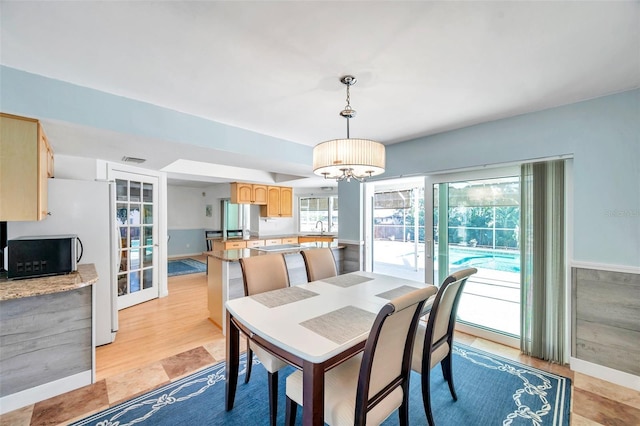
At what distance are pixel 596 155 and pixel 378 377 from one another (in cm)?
259

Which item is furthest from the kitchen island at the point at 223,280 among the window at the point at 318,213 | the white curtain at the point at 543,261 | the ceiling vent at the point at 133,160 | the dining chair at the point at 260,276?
the window at the point at 318,213

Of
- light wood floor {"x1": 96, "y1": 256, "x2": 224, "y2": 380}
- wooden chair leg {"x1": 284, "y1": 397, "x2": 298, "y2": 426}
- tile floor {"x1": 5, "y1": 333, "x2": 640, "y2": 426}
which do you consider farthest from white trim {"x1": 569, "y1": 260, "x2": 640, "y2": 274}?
light wood floor {"x1": 96, "y1": 256, "x2": 224, "y2": 380}

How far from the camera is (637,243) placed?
2.12 meters

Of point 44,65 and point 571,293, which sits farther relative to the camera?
point 571,293

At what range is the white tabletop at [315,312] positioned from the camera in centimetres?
133

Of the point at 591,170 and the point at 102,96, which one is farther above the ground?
the point at 102,96

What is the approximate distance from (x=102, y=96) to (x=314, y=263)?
2.29 m

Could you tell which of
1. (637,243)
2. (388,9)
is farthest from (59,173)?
(637,243)

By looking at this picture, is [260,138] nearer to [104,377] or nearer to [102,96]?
[102,96]

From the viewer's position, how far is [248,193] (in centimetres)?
612

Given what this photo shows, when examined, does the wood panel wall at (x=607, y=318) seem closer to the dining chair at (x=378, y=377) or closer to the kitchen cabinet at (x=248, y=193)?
the dining chair at (x=378, y=377)

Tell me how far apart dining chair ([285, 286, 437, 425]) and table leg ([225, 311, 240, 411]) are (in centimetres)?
56

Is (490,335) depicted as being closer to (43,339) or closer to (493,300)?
(493,300)

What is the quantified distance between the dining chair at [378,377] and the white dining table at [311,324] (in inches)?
5.4
